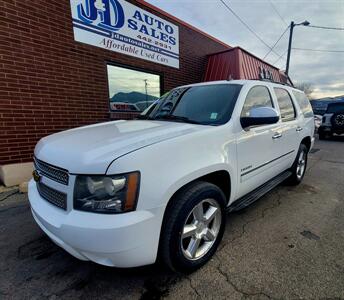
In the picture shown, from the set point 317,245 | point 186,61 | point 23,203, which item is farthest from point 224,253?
point 186,61

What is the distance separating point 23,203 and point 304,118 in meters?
5.01

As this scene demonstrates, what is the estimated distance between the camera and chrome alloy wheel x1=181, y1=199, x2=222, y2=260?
2129 millimetres

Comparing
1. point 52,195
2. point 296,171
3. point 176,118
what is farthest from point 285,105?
point 52,195

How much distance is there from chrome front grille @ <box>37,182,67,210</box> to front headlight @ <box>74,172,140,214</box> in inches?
8.1

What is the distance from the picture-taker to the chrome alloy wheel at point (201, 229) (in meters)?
2.13

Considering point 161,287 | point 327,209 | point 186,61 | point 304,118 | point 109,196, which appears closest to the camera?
point 109,196

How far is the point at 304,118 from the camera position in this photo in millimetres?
4422

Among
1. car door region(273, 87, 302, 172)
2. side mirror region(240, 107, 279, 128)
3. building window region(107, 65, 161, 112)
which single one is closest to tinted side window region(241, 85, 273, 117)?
side mirror region(240, 107, 279, 128)

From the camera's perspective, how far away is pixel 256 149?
281cm

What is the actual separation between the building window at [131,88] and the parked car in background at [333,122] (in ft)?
29.7

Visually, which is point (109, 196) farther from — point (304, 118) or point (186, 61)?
point (186, 61)

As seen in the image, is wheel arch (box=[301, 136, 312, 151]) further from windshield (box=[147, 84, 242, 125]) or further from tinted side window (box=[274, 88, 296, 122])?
windshield (box=[147, 84, 242, 125])

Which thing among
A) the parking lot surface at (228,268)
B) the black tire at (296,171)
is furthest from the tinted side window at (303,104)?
the parking lot surface at (228,268)

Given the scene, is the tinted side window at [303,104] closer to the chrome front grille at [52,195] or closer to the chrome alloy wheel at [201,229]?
the chrome alloy wheel at [201,229]
